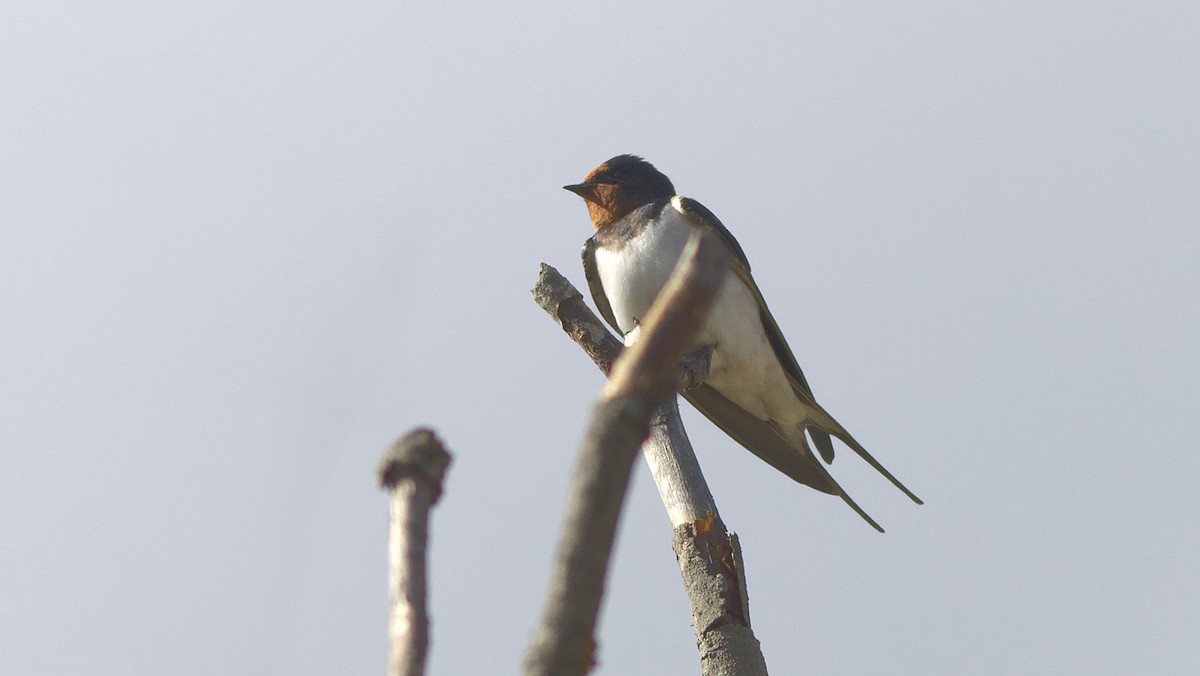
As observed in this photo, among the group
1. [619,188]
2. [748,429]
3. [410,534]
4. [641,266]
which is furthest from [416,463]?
[619,188]

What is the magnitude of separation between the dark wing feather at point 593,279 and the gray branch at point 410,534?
255 inches

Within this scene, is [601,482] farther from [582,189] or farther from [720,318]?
[582,189]

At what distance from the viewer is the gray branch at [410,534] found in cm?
106

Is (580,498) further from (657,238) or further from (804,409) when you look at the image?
(804,409)

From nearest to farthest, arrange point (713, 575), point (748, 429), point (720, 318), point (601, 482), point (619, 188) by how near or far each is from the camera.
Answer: point (601, 482), point (713, 575), point (720, 318), point (748, 429), point (619, 188)

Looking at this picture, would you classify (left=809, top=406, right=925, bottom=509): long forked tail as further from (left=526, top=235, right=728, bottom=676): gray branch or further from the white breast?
(left=526, top=235, right=728, bottom=676): gray branch

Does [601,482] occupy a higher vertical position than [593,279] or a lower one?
lower

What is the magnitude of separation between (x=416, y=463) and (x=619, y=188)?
735cm

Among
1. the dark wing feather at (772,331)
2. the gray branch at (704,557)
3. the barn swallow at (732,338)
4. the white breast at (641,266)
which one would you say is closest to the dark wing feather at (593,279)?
the barn swallow at (732,338)

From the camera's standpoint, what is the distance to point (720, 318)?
23.0 feet

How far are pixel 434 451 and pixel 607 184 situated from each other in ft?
24.3

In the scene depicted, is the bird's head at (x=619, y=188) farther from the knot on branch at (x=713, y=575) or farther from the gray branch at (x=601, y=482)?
the gray branch at (x=601, y=482)

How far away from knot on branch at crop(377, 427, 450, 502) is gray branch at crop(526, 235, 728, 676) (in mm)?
129

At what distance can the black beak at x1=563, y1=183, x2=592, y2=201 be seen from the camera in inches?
330
